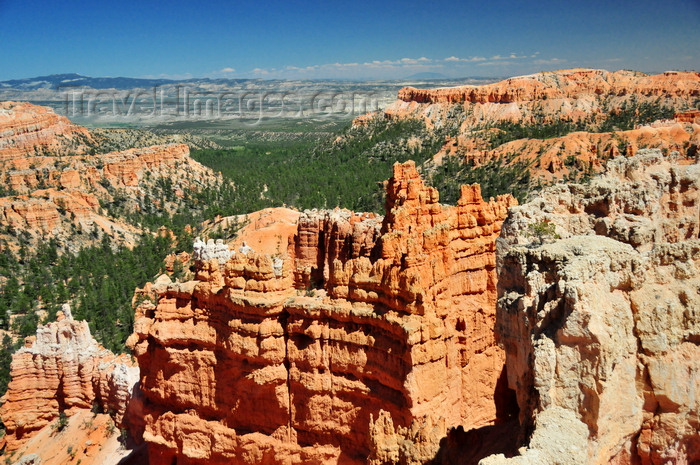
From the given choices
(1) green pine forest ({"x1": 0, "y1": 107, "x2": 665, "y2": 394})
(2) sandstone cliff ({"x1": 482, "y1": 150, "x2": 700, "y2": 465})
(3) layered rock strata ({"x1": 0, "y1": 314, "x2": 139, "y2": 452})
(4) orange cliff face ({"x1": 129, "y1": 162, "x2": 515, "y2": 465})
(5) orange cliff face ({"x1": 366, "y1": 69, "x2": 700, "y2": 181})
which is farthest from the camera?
(5) orange cliff face ({"x1": 366, "y1": 69, "x2": 700, "y2": 181})

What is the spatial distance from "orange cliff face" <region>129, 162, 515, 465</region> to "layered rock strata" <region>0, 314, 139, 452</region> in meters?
7.31


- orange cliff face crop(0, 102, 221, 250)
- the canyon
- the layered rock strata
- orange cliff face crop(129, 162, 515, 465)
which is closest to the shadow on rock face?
the canyon

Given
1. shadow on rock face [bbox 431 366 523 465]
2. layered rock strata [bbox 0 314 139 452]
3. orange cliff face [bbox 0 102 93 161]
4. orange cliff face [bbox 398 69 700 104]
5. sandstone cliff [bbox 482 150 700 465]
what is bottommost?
layered rock strata [bbox 0 314 139 452]

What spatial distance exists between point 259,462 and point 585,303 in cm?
954

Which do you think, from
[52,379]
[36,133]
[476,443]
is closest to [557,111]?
[36,133]

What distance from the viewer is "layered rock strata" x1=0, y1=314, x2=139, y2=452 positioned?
70.8ft

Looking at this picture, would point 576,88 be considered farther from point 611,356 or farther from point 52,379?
point 611,356

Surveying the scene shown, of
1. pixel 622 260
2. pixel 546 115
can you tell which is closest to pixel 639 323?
pixel 622 260

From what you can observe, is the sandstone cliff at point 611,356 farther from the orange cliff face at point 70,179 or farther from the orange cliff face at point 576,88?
the orange cliff face at point 576,88

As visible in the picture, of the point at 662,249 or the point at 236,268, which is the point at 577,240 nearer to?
the point at 662,249

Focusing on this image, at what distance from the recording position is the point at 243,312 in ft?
42.5

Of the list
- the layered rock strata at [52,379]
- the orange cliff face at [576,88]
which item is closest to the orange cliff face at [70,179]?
the layered rock strata at [52,379]

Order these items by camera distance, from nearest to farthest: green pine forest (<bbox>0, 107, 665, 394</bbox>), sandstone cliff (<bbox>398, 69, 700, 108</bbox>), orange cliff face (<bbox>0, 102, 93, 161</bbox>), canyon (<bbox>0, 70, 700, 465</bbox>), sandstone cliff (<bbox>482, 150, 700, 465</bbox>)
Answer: sandstone cliff (<bbox>482, 150, 700, 465</bbox>)
canyon (<bbox>0, 70, 700, 465</bbox>)
green pine forest (<bbox>0, 107, 665, 394</bbox>)
orange cliff face (<bbox>0, 102, 93, 161</bbox>)
sandstone cliff (<bbox>398, 69, 700, 108</bbox>)

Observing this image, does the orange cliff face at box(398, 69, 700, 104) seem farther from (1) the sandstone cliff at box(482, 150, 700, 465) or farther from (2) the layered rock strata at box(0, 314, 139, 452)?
(1) the sandstone cliff at box(482, 150, 700, 465)
